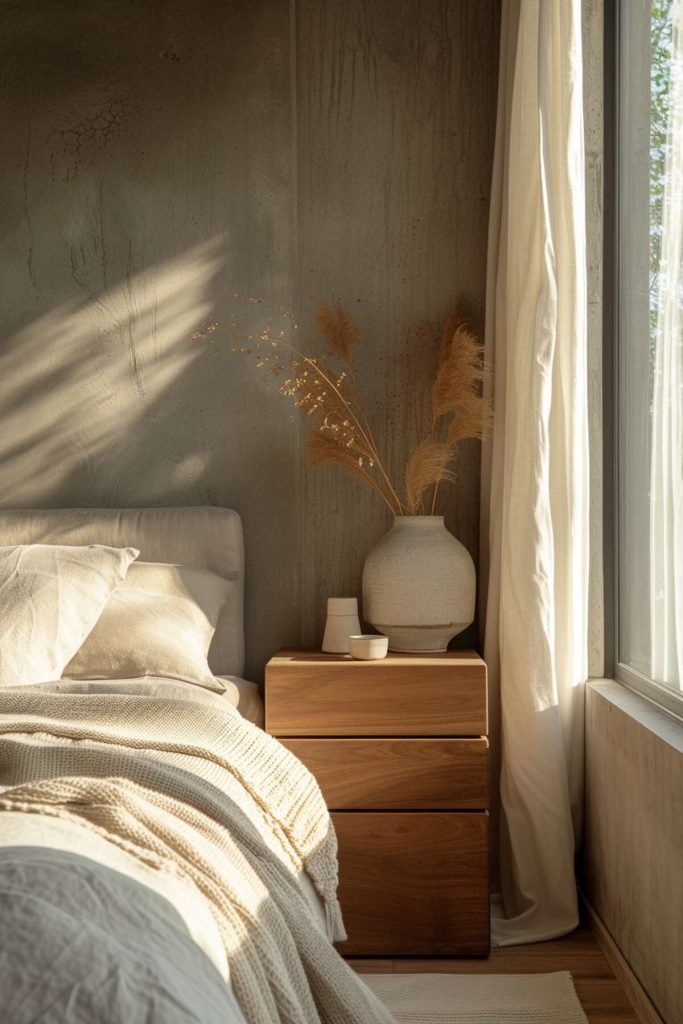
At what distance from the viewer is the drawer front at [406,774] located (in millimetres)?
2729

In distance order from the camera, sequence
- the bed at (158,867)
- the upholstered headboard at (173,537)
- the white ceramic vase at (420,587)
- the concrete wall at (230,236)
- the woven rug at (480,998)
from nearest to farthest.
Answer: the bed at (158,867)
the woven rug at (480,998)
the white ceramic vase at (420,587)
the upholstered headboard at (173,537)
the concrete wall at (230,236)

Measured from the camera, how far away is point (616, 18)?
113 inches

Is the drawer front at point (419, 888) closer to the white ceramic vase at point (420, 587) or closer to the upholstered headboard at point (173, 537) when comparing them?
the white ceramic vase at point (420, 587)

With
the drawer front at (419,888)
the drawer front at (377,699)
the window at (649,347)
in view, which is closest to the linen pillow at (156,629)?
the drawer front at (377,699)

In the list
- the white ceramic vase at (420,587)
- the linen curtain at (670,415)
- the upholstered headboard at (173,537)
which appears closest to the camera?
the linen curtain at (670,415)

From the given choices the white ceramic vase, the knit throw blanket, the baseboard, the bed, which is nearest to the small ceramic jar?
the white ceramic vase

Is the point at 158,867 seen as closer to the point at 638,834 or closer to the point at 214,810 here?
the point at 214,810

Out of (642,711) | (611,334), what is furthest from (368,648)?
(611,334)

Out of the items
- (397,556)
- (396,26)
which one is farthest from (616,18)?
(397,556)

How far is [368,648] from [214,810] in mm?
1218

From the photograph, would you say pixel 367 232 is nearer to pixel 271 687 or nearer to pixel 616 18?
pixel 616 18

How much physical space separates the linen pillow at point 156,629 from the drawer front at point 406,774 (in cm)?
37

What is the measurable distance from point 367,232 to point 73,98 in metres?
0.98

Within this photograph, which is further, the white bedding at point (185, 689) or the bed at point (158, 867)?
the white bedding at point (185, 689)
